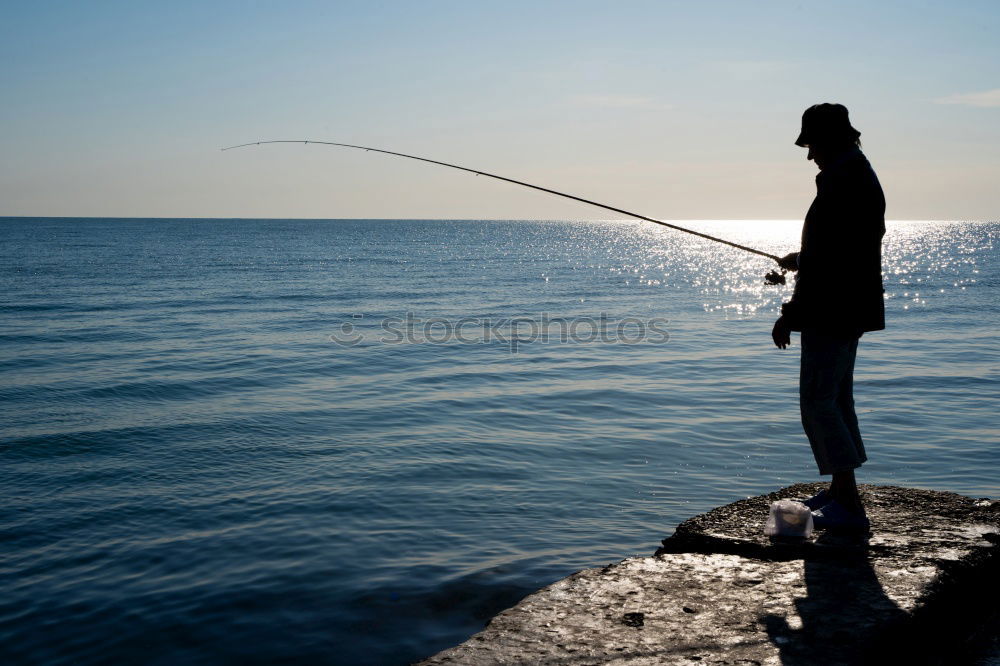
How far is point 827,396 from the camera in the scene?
356 centimetres

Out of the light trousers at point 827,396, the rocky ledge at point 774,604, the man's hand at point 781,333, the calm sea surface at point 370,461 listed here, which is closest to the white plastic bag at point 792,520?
the rocky ledge at point 774,604

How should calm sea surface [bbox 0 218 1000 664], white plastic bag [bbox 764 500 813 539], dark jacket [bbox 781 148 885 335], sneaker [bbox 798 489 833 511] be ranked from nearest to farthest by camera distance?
dark jacket [bbox 781 148 885 335] → white plastic bag [bbox 764 500 813 539] → sneaker [bbox 798 489 833 511] → calm sea surface [bbox 0 218 1000 664]

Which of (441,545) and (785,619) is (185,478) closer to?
(441,545)

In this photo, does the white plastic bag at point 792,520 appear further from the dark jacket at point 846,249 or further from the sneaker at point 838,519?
the dark jacket at point 846,249

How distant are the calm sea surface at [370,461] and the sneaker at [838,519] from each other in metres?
1.01

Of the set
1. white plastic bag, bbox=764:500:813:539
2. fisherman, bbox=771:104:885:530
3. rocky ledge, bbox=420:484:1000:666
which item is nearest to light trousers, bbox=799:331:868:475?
fisherman, bbox=771:104:885:530

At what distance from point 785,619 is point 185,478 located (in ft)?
17.0

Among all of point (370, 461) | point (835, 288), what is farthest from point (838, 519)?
point (370, 461)

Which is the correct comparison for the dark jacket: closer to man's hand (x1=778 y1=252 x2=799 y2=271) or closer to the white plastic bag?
man's hand (x1=778 y1=252 x2=799 y2=271)

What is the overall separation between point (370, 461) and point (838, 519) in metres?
4.29

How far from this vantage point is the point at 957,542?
3459mm

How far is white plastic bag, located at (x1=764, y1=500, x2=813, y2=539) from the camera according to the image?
359 centimetres

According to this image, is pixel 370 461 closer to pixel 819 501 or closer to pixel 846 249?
pixel 819 501

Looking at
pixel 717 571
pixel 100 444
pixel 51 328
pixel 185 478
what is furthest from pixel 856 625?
pixel 51 328
